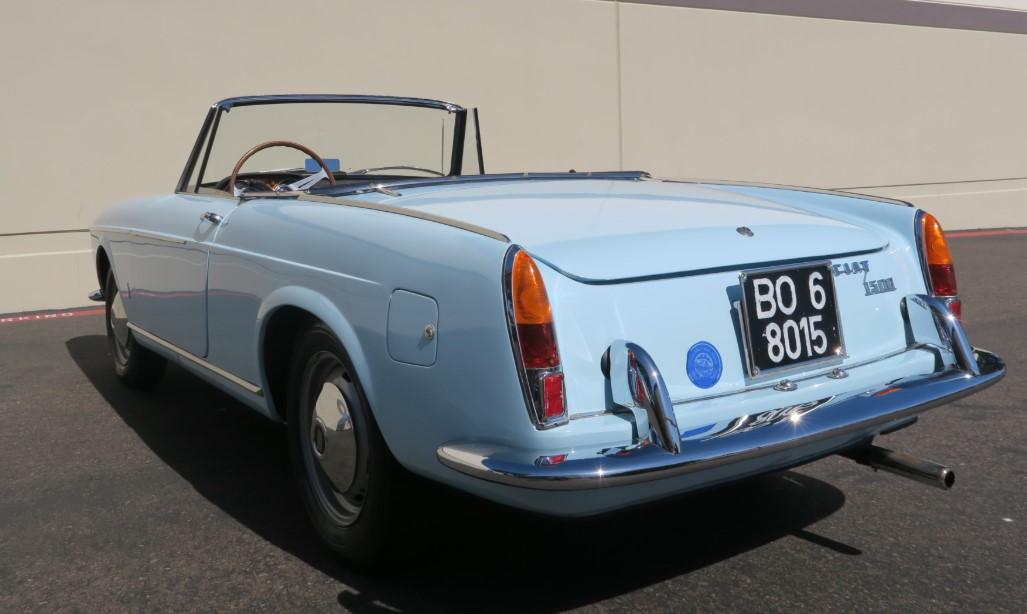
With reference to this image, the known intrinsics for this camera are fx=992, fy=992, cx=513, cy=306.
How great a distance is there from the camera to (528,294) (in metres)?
2.28

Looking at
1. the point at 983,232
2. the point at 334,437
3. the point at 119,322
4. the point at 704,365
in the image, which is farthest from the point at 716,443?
the point at 983,232

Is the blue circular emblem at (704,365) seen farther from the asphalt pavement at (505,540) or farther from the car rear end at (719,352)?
the asphalt pavement at (505,540)

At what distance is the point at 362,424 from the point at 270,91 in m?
7.06

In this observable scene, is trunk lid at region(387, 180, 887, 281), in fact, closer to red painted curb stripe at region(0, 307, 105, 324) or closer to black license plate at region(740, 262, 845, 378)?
black license plate at region(740, 262, 845, 378)

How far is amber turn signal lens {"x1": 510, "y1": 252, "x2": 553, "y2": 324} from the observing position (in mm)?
2275

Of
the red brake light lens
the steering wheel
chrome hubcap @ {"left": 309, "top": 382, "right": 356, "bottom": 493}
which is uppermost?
the steering wheel

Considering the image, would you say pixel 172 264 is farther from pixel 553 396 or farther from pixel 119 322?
pixel 553 396

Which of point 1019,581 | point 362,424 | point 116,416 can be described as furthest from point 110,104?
point 1019,581

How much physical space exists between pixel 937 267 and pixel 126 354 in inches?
152

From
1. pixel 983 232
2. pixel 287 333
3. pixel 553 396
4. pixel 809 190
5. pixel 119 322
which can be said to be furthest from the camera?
pixel 983 232

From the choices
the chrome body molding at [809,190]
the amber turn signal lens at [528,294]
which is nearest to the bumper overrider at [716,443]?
the amber turn signal lens at [528,294]

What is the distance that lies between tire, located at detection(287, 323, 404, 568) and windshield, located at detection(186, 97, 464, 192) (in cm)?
143

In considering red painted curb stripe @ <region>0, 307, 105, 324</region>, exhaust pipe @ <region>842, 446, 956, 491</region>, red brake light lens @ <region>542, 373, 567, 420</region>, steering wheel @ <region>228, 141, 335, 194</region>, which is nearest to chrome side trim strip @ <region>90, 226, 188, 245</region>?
steering wheel @ <region>228, 141, 335, 194</region>

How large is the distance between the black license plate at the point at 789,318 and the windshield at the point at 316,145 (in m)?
2.05
